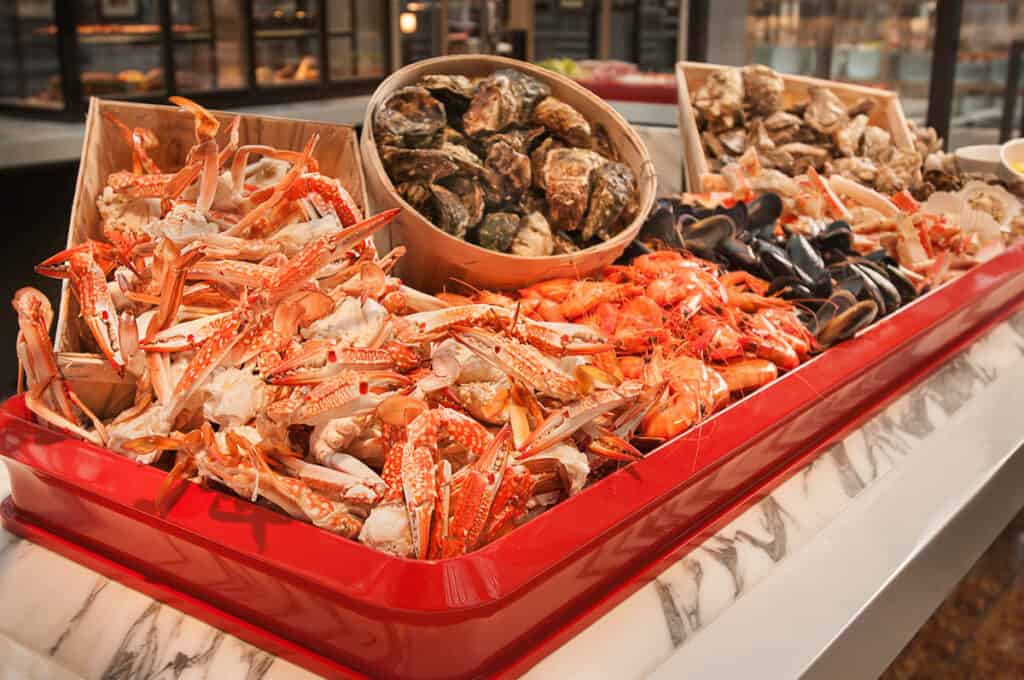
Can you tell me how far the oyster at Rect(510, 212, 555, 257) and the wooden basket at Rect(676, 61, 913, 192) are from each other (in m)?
1.00

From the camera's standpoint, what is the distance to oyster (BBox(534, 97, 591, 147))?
176 cm

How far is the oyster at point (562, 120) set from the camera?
5.78ft

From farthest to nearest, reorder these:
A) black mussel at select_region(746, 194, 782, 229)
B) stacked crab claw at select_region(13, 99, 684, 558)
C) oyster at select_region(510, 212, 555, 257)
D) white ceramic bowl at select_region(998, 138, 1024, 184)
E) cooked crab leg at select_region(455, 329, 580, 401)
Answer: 1. white ceramic bowl at select_region(998, 138, 1024, 184)
2. black mussel at select_region(746, 194, 782, 229)
3. oyster at select_region(510, 212, 555, 257)
4. cooked crab leg at select_region(455, 329, 580, 401)
5. stacked crab claw at select_region(13, 99, 684, 558)

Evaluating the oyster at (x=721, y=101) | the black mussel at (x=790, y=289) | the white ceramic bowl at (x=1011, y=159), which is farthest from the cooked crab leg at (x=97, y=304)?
the white ceramic bowl at (x=1011, y=159)

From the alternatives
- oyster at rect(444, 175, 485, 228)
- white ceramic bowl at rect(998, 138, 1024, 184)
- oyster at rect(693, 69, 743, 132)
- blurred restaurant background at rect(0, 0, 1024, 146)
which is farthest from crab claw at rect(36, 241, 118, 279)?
blurred restaurant background at rect(0, 0, 1024, 146)

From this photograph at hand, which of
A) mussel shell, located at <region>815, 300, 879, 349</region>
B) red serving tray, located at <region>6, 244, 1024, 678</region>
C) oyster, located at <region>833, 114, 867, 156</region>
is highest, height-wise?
oyster, located at <region>833, 114, 867, 156</region>

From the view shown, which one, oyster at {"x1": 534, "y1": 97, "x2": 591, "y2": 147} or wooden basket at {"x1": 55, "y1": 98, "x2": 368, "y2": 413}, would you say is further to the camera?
oyster at {"x1": 534, "y1": 97, "x2": 591, "y2": 147}

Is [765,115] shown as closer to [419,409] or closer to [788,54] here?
[419,409]

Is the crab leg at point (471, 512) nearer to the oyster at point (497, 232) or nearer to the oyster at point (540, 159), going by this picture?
the oyster at point (497, 232)

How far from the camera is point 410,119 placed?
1.58m

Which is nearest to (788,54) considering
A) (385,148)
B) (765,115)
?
(765,115)

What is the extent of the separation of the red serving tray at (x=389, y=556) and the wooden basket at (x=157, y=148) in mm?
252

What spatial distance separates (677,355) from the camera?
4.55ft

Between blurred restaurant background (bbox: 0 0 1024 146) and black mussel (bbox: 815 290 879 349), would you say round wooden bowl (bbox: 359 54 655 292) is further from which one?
blurred restaurant background (bbox: 0 0 1024 146)
